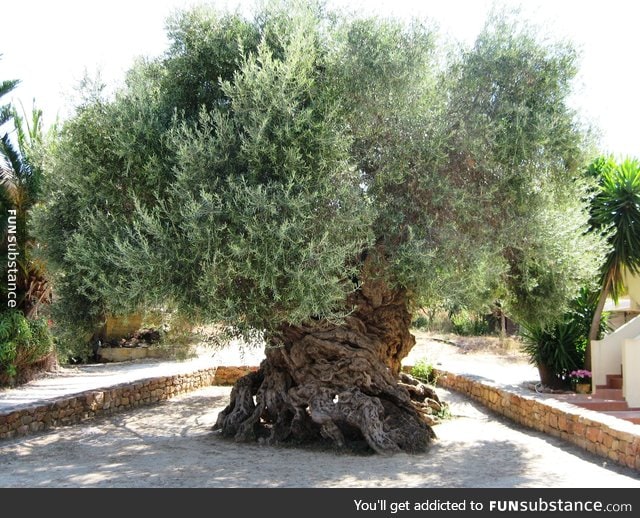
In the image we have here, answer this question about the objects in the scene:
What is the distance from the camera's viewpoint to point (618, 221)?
587 inches

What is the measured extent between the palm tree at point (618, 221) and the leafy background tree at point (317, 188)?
11.0ft

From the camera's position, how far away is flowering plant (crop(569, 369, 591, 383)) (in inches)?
596

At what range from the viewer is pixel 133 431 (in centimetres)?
1249

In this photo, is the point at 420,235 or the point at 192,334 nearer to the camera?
the point at 420,235

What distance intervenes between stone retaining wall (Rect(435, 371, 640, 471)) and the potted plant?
203 cm

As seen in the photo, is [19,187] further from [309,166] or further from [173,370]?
[309,166]

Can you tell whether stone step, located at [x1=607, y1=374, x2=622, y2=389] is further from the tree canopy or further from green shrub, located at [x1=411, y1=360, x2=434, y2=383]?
green shrub, located at [x1=411, y1=360, x2=434, y2=383]

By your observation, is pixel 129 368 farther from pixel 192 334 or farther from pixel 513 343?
pixel 513 343

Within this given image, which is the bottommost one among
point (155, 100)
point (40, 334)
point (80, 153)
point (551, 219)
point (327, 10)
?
point (40, 334)

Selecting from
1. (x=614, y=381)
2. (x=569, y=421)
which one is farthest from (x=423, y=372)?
(x=569, y=421)

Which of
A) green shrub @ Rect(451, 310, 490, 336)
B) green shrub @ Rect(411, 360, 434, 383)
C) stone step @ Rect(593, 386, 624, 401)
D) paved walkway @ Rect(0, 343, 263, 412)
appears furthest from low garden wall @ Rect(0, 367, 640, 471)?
green shrub @ Rect(451, 310, 490, 336)

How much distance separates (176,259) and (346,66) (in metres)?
3.91

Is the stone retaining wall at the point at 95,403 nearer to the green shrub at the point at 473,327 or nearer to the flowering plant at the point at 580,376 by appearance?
the flowering plant at the point at 580,376

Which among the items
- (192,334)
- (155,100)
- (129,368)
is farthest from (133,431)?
(129,368)
